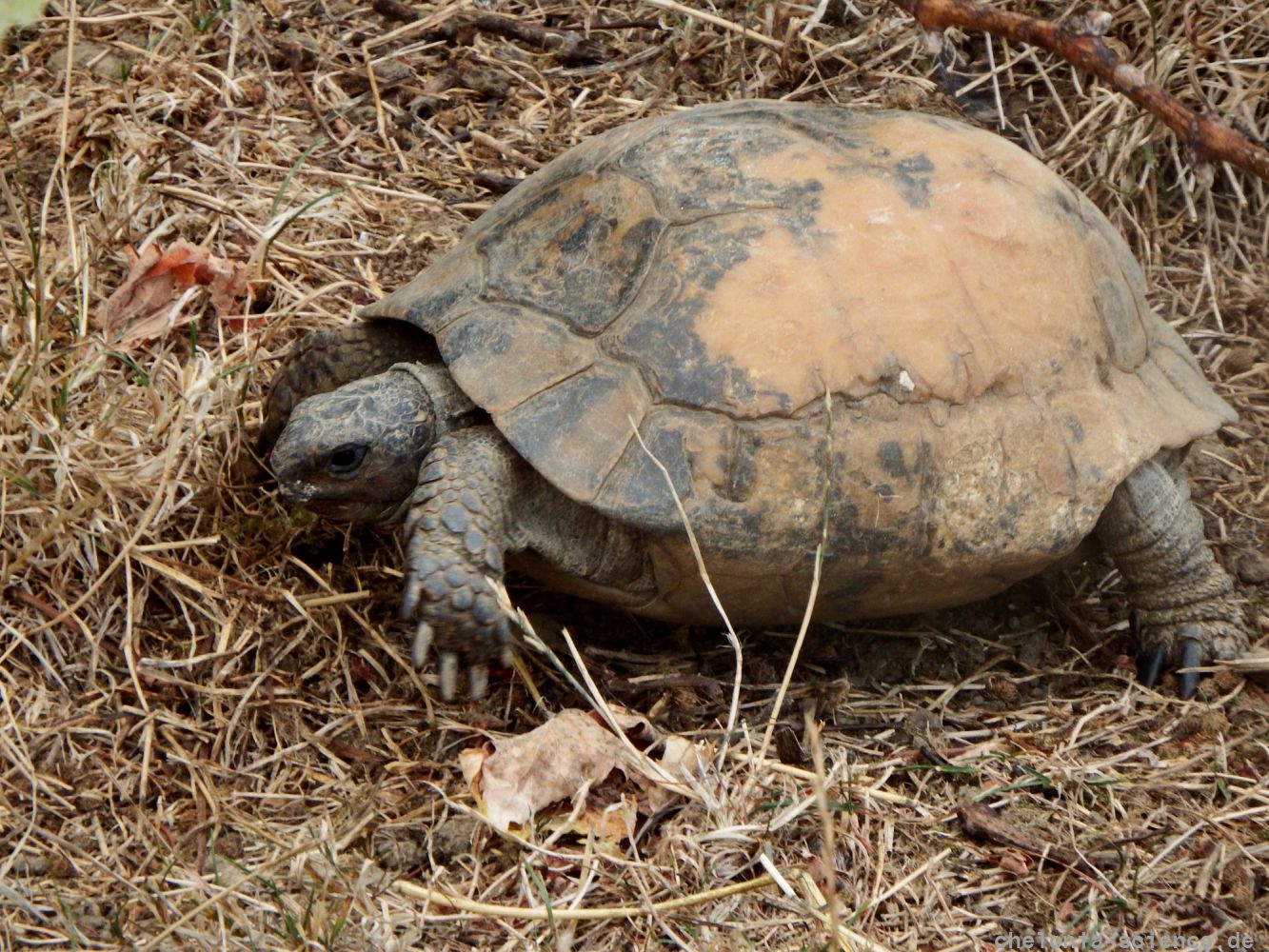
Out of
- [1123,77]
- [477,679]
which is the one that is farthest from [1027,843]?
[1123,77]

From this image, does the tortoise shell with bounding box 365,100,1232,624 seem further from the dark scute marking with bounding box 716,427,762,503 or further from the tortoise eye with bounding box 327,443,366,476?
the tortoise eye with bounding box 327,443,366,476

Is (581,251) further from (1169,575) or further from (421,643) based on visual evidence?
(1169,575)

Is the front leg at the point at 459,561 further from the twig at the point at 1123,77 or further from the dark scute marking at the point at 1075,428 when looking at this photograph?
the twig at the point at 1123,77

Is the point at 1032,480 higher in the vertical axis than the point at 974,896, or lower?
higher

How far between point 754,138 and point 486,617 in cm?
149

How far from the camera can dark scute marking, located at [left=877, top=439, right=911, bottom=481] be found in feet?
11.5

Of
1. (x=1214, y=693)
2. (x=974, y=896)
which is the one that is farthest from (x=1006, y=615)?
(x=974, y=896)

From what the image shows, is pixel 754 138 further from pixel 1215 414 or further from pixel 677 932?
pixel 677 932

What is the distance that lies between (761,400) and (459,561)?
83 centimetres

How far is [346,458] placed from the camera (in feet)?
11.9

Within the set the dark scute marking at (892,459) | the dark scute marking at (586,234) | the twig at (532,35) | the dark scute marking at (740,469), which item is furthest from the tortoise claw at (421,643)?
the twig at (532,35)

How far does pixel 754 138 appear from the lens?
3.80 m

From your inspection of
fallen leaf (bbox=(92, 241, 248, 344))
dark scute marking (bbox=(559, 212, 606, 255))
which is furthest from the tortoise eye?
fallen leaf (bbox=(92, 241, 248, 344))

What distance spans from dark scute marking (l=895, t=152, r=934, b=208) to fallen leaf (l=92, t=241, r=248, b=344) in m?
2.15
